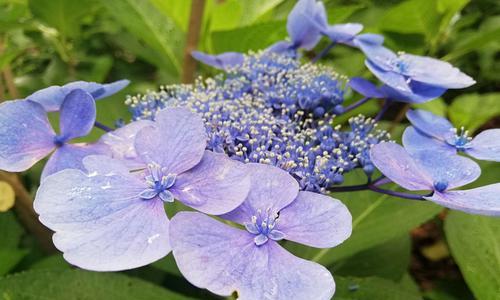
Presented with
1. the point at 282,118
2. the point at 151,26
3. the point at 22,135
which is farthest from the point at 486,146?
the point at 151,26

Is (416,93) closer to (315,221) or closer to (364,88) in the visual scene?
(364,88)

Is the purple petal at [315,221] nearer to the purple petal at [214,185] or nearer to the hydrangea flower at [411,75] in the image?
the purple petal at [214,185]

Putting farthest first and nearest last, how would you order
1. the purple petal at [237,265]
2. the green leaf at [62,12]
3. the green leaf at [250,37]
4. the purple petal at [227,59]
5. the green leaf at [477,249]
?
the green leaf at [62,12] < the green leaf at [250,37] < the purple petal at [227,59] < the green leaf at [477,249] < the purple petal at [237,265]

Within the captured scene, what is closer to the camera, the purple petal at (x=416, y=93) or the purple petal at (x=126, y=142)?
the purple petal at (x=126, y=142)

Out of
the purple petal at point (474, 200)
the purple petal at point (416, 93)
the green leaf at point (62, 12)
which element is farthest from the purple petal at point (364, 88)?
the green leaf at point (62, 12)

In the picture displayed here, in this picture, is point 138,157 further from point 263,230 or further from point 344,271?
point 344,271

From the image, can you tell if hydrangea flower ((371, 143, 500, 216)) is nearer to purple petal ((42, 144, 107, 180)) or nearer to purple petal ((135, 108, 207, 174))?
purple petal ((135, 108, 207, 174))
